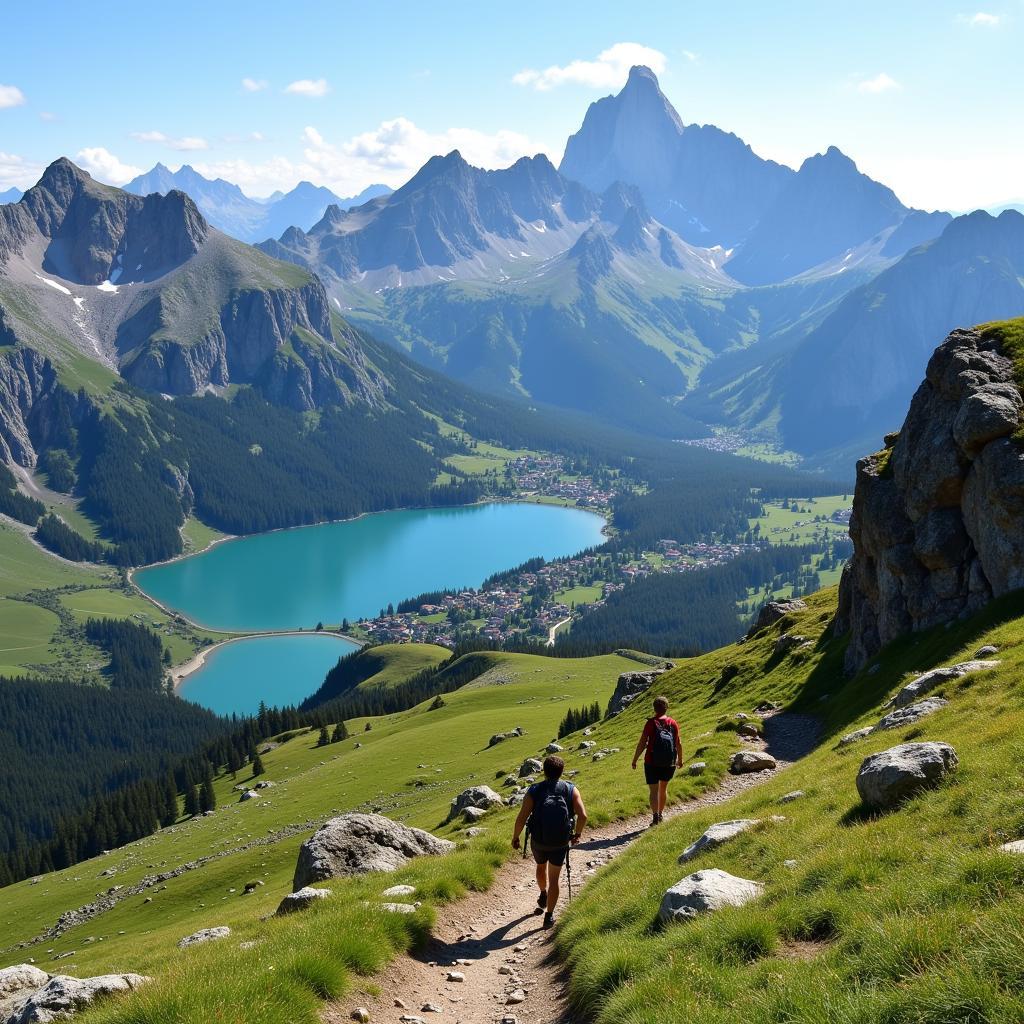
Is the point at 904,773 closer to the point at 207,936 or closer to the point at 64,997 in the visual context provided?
the point at 64,997

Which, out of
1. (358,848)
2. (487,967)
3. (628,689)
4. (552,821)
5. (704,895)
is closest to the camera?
(704,895)

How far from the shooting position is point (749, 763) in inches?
1353

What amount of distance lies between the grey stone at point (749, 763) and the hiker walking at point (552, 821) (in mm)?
16811

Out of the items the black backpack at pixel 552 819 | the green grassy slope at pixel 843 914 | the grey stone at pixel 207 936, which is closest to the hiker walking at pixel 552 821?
the black backpack at pixel 552 819

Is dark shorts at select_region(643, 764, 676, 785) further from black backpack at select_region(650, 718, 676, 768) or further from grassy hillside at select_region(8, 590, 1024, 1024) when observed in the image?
grassy hillside at select_region(8, 590, 1024, 1024)

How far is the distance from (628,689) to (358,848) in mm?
57756

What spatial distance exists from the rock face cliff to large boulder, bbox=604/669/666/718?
112ft

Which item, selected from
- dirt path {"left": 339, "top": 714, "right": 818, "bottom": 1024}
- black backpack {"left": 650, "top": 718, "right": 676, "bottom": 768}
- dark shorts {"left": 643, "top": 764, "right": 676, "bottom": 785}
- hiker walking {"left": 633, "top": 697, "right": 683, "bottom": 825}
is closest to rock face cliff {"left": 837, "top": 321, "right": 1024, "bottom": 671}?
hiker walking {"left": 633, "top": 697, "right": 683, "bottom": 825}

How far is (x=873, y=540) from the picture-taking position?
44281 millimetres

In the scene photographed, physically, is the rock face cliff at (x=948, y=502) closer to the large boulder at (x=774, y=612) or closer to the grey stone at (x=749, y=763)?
the grey stone at (x=749, y=763)

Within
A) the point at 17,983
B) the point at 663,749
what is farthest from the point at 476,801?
the point at 17,983

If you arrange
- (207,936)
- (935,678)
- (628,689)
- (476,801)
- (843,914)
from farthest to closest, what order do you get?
(628,689)
(476,801)
(935,678)
(207,936)
(843,914)

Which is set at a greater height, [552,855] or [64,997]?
[64,997]

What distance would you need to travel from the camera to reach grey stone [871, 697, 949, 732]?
2458 centimetres
